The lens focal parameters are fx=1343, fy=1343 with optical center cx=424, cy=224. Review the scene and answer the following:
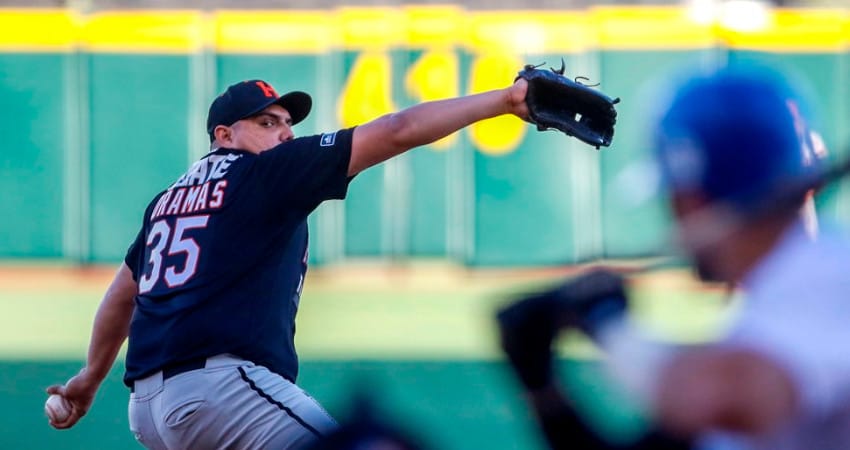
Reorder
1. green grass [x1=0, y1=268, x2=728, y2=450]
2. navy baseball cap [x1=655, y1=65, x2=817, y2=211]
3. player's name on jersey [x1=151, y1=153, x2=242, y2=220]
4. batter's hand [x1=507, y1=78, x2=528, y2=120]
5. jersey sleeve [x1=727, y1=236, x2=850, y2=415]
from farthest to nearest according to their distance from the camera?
1. green grass [x1=0, y1=268, x2=728, y2=450]
2. player's name on jersey [x1=151, y1=153, x2=242, y2=220]
3. batter's hand [x1=507, y1=78, x2=528, y2=120]
4. navy baseball cap [x1=655, y1=65, x2=817, y2=211]
5. jersey sleeve [x1=727, y1=236, x2=850, y2=415]

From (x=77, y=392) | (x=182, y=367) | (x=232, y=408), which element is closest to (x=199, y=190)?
(x=182, y=367)

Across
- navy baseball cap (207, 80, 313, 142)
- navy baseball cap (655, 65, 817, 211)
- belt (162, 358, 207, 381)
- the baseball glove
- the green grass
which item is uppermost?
navy baseball cap (207, 80, 313, 142)

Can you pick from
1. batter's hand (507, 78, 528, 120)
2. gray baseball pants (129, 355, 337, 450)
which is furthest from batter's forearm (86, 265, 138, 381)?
batter's hand (507, 78, 528, 120)

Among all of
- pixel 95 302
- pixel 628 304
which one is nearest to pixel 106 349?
pixel 628 304

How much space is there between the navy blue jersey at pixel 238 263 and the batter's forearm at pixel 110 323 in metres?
0.34

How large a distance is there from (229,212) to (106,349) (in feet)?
2.64

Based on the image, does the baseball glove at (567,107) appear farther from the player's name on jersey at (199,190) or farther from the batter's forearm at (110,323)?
the batter's forearm at (110,323)

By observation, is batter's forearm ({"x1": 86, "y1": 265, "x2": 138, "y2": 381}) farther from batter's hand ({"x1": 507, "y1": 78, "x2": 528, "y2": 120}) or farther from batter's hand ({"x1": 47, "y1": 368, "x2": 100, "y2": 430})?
batter's hand ({"x1": 507, "y1": 78, "x2": 528, "y2": 120})

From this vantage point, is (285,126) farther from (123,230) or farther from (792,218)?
(123,230)

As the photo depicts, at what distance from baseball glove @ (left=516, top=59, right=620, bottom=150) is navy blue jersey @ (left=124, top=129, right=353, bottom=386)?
0.57 m

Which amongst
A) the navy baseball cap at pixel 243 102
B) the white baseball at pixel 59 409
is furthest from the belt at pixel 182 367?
the navy baseball cap at pixel 243 102

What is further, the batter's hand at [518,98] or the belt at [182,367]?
the belt at [182,367]

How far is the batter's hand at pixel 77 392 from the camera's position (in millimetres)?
4422

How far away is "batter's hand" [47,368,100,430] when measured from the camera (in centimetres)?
442
